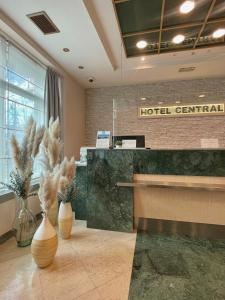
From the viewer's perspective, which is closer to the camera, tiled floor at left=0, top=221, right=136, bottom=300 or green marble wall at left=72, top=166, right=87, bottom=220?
tiled floor at left=0, top=221, right=136, bottom=300

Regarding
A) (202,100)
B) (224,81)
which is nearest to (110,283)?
(202,100)

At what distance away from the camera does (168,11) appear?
104 inches

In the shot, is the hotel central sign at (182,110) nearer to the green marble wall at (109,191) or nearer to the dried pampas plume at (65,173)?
the green marble wall at (109,191)

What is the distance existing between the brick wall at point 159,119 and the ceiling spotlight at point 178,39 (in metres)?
1.45

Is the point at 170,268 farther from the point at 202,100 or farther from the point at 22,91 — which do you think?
the point at 202,100

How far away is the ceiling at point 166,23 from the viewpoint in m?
2.54

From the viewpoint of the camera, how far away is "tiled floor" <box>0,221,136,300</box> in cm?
154

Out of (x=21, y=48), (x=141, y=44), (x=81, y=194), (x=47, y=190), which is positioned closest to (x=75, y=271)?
(x=47, y=190)

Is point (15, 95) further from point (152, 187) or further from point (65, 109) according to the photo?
point (152, 187)

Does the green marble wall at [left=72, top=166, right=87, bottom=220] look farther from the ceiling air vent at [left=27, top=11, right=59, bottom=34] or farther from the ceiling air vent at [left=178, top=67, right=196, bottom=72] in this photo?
the ceiling air vent at [left=178, top=67, right=196, bottom=72]

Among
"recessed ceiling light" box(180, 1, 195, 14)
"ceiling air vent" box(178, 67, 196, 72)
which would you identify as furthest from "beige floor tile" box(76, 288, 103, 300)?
"ceiling air vent" box(178, 67, 196, 72)

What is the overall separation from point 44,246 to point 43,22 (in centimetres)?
289

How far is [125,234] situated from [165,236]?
540 millimetres

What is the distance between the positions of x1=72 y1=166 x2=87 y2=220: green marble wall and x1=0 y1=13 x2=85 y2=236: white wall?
30.0 inches
